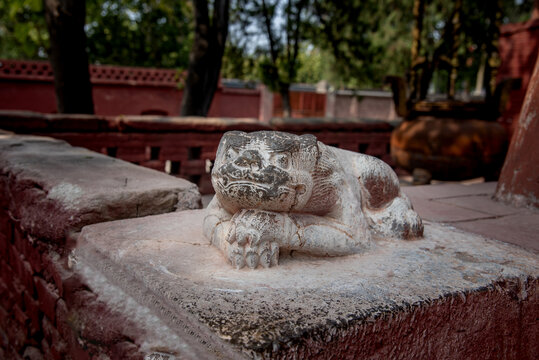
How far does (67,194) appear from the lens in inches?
77.0

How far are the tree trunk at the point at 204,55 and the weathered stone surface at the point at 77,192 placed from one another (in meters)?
2.99

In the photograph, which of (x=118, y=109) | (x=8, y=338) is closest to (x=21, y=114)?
(x=8, y=338)

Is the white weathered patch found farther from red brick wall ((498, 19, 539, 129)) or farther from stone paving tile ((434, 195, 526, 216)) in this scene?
red brick wall ((498, 19, 539, 129))

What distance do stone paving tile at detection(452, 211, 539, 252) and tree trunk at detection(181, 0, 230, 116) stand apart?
398cm

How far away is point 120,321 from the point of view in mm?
1413

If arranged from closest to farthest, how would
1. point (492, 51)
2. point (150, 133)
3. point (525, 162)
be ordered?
point (525, 162), point (150, 133), point (492, 51)

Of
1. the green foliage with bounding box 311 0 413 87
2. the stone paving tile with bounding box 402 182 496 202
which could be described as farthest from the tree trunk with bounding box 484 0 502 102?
the stone paving tile with bounding box 402 182 496 202

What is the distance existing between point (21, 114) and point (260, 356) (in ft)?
12.2

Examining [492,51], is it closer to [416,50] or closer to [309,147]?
[416,50]

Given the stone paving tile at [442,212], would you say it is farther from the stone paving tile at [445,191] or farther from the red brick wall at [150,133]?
the red brick wall at [150,133]

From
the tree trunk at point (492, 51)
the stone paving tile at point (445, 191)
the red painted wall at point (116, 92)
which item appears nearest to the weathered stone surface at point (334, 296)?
the stone paving tile at point (445, 191)

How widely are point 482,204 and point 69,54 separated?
13.7 feet

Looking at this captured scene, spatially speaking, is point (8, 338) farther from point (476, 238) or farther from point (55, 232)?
point (476, 238)

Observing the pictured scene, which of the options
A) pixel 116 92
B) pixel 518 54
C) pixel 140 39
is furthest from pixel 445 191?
pixel 140 39
